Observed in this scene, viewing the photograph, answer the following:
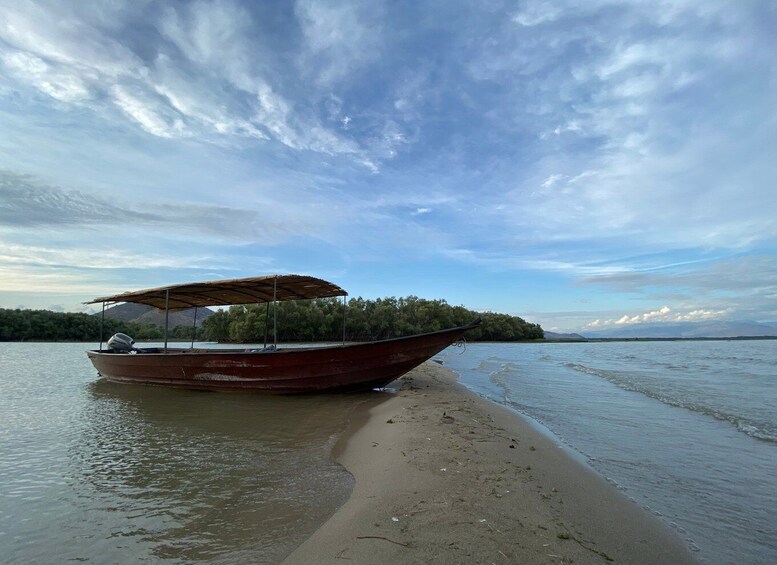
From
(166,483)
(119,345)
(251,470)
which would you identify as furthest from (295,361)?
(119,345)

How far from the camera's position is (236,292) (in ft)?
50.7

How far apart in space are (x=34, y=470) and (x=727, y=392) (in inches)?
715

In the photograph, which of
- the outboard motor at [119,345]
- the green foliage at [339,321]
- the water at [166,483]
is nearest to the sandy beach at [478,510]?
the water at [166,483]

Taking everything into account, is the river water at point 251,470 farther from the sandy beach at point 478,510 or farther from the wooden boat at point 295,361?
the wooden boat at point 295,361

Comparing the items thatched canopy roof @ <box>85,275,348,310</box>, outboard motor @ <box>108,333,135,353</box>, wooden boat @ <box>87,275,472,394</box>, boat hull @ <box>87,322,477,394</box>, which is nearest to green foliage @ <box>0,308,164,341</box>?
outboard motor @ <box>108,333,135,353</box>

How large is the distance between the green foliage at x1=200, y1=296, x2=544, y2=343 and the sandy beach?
39258 millimetres

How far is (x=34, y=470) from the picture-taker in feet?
19.4

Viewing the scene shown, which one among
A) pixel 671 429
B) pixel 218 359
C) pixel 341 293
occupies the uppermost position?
pixel 341 293

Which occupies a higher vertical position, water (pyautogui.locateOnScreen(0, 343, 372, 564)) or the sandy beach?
the sandy beach

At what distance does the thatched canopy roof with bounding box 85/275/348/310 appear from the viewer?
12.8 m

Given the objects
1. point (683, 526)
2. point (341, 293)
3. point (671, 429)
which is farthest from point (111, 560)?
point (341, 293)

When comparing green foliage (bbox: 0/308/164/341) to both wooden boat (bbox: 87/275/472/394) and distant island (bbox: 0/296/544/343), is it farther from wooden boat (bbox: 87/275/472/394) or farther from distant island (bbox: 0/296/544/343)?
wooden boat (bbox: 87/275/472/394)

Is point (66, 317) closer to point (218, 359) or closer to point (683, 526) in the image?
point (218, 359)

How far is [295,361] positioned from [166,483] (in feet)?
22.4
